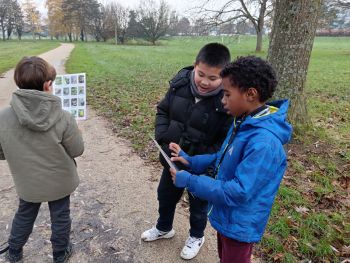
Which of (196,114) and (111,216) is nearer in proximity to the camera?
(196,114)

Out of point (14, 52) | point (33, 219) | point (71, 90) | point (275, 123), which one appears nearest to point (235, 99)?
point (275, 123)

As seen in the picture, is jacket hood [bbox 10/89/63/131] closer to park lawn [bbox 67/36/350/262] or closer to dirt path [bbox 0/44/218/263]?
dirt path [bbox 0/44/218/263]

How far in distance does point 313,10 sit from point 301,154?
2.12 meters

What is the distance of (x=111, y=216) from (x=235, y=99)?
2.31 m

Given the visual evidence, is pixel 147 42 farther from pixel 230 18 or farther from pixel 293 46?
pixel 293 46

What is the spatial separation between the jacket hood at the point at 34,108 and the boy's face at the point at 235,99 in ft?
4.00

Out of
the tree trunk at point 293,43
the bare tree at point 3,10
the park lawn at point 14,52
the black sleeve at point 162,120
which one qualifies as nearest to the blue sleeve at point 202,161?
the black sleeve at point 162,120

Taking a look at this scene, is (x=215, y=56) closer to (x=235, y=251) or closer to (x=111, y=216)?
(x=235, y=251)

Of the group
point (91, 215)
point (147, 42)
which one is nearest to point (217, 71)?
point (91, 215)

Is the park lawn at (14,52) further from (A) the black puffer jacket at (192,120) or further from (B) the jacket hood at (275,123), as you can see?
(B) the jacket hood at (275,123)

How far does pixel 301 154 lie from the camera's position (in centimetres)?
514

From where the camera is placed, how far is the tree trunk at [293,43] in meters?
4.89

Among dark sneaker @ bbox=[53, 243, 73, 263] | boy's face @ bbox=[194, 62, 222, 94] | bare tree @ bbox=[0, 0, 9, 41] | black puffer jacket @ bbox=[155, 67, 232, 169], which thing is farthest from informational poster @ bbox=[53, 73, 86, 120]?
bare tree @ bbox=[0, 0, 9, 41]

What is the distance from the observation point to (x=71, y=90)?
363 centimetres
